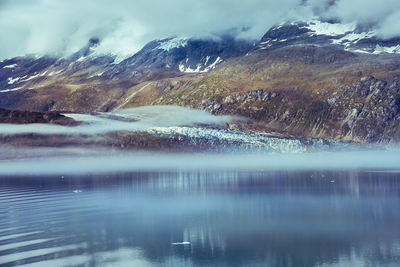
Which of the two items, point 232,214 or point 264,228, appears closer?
point 264,228

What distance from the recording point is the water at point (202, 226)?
44188 mm

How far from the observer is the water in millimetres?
44188

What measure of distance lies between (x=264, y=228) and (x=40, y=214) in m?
25.0

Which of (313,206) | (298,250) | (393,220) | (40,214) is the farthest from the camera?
(313,206)

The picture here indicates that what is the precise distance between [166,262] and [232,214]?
74.8 ft

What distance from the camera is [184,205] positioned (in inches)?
2940

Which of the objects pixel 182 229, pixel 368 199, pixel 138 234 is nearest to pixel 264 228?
pixel 182 229

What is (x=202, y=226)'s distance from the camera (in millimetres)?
57688

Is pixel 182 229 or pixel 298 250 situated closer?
pixel 298 250

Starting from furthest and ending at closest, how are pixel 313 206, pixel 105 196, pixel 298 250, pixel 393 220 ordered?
pixel 105 196, pixel 313 206, pixel 393 220, pixel 298 250

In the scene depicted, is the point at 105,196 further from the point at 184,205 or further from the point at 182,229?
the point at 182,229

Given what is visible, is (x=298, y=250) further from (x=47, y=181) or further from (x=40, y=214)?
(x=47, y=181)

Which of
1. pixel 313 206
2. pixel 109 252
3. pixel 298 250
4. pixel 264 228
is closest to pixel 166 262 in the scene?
pixel 109 252

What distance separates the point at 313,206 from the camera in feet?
233
